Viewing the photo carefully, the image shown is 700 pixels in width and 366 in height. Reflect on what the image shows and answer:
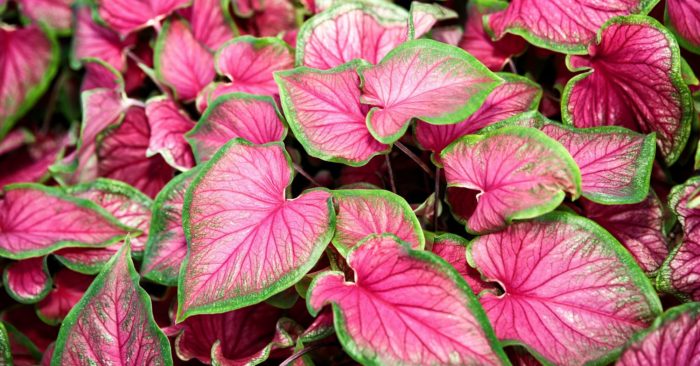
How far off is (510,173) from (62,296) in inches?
34.0

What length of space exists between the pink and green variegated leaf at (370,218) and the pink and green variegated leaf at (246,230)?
31mm

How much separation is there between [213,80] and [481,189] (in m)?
0.61

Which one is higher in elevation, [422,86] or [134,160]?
[422,86]

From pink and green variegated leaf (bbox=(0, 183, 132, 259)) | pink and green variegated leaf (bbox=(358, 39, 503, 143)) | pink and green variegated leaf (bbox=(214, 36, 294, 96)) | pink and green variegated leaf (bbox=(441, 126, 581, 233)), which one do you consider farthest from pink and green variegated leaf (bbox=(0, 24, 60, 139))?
pink and green variegated leaf (bbox=(441, 126, 581, 233))

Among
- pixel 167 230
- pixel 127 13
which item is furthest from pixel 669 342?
pixel 127 13

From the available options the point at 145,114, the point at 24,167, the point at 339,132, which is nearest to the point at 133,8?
the point at 145,114

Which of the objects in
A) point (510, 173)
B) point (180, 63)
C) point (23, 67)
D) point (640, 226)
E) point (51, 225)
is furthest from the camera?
point (23, 67)

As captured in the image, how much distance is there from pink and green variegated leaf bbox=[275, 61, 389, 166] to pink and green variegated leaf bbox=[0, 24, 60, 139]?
784 mm

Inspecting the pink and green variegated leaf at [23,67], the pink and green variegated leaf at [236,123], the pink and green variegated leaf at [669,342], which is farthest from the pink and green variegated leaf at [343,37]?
the pink and green variegated leaf at [23,67]

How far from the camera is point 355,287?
81 centimetres

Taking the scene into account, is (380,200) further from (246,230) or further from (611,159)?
(611,159)

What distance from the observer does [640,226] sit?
957 mm

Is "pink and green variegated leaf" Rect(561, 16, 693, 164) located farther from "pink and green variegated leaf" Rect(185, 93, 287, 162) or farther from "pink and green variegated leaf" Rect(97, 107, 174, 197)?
"pink and green variegated leaf" Rect(97, 107, 174, 197)

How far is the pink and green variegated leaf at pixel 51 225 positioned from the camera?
3.49ft
